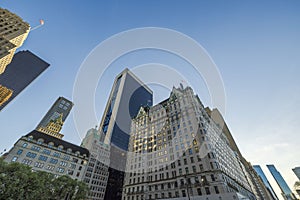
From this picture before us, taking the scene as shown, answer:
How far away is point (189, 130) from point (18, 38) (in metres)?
90.7

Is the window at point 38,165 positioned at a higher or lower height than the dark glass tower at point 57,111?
lower

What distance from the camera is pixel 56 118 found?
558 feet

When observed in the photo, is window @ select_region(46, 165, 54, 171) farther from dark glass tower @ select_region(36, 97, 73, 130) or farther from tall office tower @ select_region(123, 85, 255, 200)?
dark glass tower @ select_region(36, 97, 73, 130)

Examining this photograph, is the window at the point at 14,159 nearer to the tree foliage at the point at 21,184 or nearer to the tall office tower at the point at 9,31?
the tree foliage at the point at 21,184

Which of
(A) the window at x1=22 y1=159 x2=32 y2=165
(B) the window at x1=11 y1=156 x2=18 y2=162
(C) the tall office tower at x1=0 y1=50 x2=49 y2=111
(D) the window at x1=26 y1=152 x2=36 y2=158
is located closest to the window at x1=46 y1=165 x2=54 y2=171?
(A) the window at x1=22 y1=159 x2=32 y2=165

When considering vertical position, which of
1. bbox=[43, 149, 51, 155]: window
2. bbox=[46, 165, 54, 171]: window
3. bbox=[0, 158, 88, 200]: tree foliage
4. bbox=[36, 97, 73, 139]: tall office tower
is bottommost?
bbox=[0, 158, 88, 200]: tree foliage

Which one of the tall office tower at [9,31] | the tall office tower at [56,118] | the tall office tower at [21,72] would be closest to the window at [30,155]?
the tall office tower at [9,31]

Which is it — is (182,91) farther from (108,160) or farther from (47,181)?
(108,160)

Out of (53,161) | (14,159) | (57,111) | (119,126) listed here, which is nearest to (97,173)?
(53,161)

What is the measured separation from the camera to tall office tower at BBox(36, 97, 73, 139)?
14625cm

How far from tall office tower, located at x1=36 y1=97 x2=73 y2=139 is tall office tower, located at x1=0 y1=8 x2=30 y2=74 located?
95.8m

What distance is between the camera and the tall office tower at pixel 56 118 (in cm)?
14625

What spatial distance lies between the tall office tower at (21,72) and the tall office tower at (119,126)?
3321 inches

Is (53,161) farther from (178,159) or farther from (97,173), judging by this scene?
(178,159)
